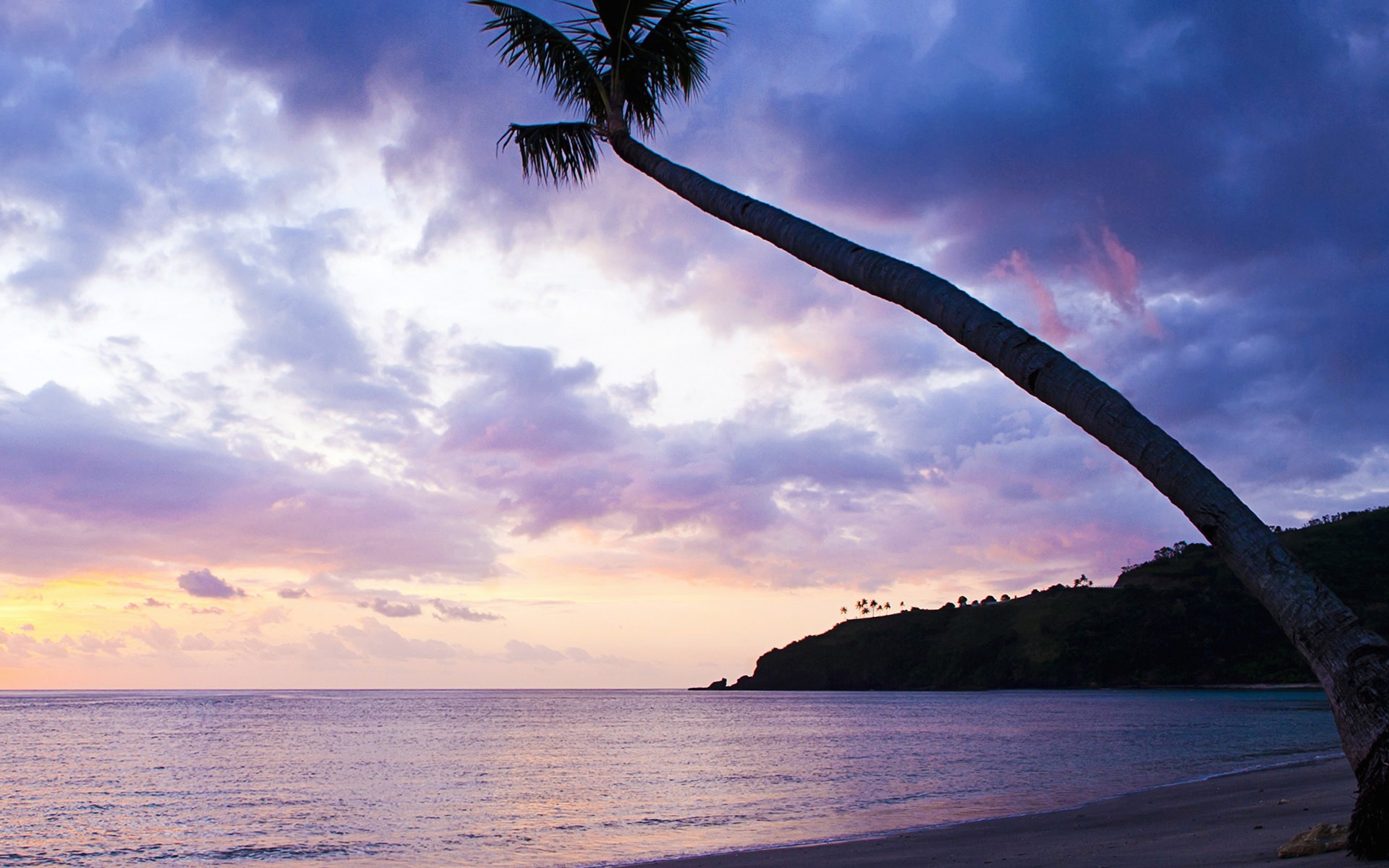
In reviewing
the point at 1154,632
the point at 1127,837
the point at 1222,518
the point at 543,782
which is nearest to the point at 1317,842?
the point at 1222,518

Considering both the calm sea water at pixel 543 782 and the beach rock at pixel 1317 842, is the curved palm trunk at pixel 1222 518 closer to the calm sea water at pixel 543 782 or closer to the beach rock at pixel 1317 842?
the beach rock at pixel 1317 842

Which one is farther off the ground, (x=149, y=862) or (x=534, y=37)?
(x=534, y=37)

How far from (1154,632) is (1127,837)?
533 ft

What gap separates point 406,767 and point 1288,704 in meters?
85.0

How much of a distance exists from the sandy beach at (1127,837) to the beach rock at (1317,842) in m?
0.15

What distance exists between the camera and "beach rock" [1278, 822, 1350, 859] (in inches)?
295

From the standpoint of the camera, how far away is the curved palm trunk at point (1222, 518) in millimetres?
5453

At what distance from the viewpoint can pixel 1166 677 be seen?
153 meters

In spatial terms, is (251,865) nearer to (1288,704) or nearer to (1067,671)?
(1288,704)

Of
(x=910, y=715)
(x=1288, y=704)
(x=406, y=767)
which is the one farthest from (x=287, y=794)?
(x=1288, y=704)

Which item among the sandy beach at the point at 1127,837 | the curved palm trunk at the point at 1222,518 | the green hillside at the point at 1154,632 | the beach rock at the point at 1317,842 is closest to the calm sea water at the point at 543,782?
the sandy beach at the point at 1127,837

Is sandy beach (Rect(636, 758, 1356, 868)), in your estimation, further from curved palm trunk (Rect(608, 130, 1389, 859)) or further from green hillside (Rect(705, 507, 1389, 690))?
green hillside (Rect(705, 507, 1389, 690))

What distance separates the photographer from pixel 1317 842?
7699 mm

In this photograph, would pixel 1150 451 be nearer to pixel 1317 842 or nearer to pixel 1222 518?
pixel 1222 518
